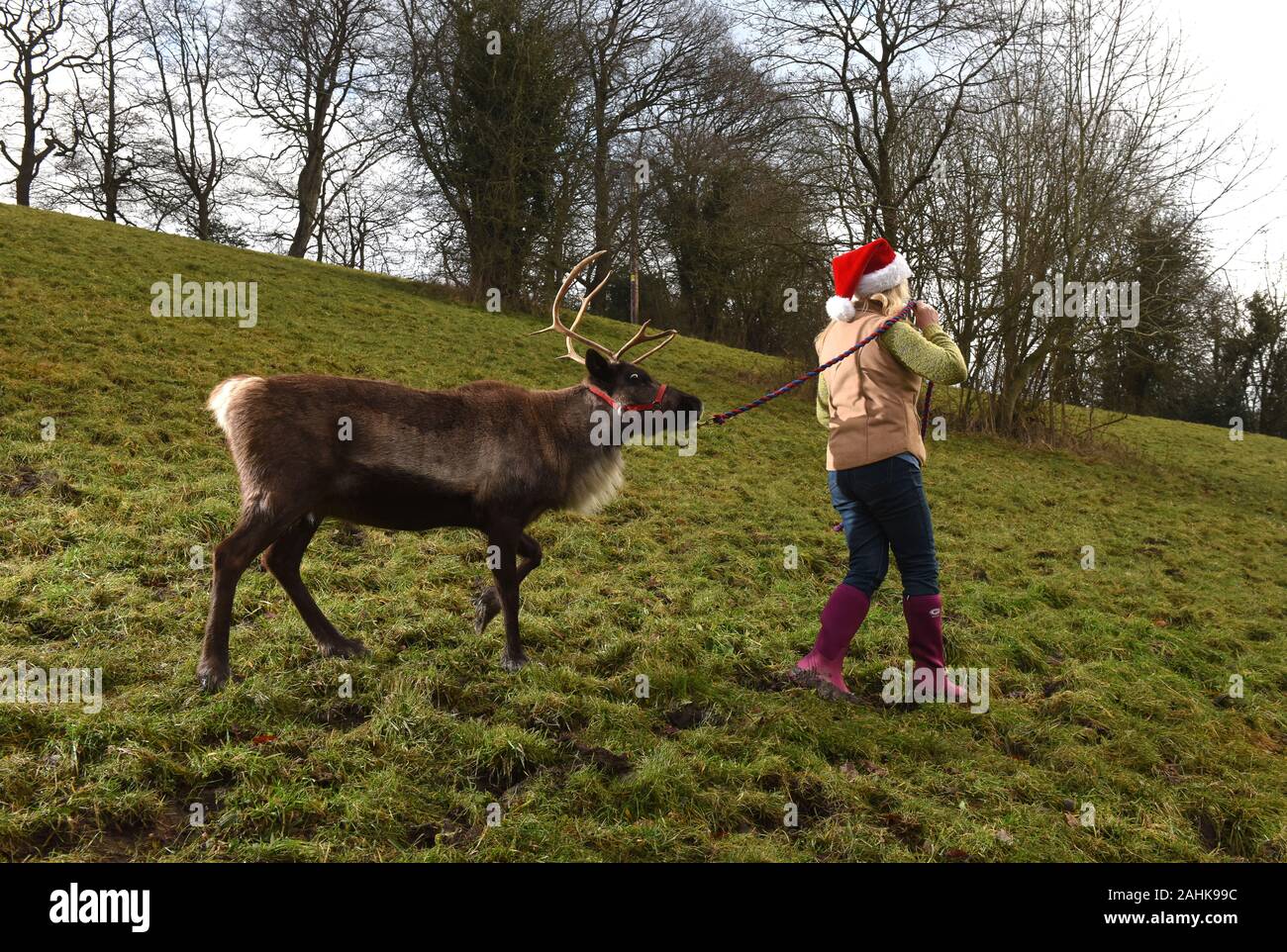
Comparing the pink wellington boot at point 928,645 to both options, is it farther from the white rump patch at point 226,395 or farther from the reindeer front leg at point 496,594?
the white rump patch at point 226,395

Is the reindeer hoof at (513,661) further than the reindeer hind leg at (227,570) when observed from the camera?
Yes

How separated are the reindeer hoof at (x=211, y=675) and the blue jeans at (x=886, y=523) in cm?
358

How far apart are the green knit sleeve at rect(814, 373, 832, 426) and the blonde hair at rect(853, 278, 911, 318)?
0.50 m

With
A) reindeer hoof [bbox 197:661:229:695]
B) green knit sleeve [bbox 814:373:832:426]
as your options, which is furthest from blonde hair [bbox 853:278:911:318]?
reindeer hoof [bbox 197:661:229:695]

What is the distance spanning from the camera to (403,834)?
3.31m

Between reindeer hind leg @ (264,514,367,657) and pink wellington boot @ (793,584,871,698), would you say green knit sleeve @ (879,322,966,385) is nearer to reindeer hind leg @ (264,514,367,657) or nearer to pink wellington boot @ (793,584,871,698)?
pink wellington boot @ (793,584,871,698)

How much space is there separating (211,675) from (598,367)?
2.95 metres

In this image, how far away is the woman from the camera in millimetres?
4523

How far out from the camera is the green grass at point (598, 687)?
3.45 m

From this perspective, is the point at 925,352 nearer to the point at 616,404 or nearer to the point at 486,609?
the point at 616,404

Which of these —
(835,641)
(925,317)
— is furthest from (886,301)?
(835,641)

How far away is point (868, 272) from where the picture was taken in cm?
462

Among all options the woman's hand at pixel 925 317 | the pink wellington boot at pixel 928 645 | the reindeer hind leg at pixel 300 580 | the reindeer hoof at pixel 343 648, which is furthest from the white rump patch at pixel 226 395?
the pink wellington boot at pixel 928 645

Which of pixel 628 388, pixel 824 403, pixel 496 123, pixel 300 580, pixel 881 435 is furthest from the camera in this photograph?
pixel 496 123
